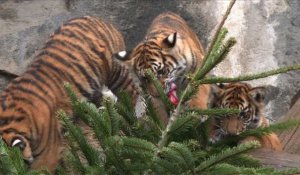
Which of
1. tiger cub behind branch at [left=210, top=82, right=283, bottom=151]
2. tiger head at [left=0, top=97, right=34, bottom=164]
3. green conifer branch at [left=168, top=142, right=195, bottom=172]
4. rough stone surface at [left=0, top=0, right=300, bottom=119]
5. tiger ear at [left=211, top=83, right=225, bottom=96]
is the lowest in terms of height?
green conifer branch at [left=168, top=142, right=195, bottom=172]

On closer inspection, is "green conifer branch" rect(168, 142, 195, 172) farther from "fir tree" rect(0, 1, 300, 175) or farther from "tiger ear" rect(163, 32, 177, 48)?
"tiger ear" rect(163, 32, 177, 48)

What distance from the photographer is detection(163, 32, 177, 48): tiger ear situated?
5820mm

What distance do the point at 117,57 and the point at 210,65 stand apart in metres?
3.25

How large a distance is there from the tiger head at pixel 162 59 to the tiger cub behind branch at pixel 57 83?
28cm

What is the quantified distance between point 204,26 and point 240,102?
3.38 meters

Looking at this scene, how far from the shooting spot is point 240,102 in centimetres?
441

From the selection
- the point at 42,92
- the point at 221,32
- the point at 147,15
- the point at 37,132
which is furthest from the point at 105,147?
the point at 147,15

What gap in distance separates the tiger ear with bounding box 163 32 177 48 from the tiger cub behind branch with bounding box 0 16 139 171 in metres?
0.42

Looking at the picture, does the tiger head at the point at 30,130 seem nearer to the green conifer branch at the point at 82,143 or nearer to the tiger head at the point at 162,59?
the tiger head at the point at 162,59

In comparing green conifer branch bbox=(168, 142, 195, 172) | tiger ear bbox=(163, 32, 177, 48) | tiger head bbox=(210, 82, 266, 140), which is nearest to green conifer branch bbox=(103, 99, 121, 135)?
green conifer branch bbox=(168, 142, 195, 172)

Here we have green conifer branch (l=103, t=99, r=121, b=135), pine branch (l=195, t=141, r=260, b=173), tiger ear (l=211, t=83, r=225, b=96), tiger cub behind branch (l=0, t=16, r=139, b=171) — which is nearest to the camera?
pine branch (l=195, t=141, r=260, b=173)

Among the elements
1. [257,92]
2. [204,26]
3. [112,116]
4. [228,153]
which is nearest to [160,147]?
[112,116]

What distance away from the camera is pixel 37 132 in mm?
5590

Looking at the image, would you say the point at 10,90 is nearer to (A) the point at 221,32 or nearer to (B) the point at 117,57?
(B) the point at 117,57
